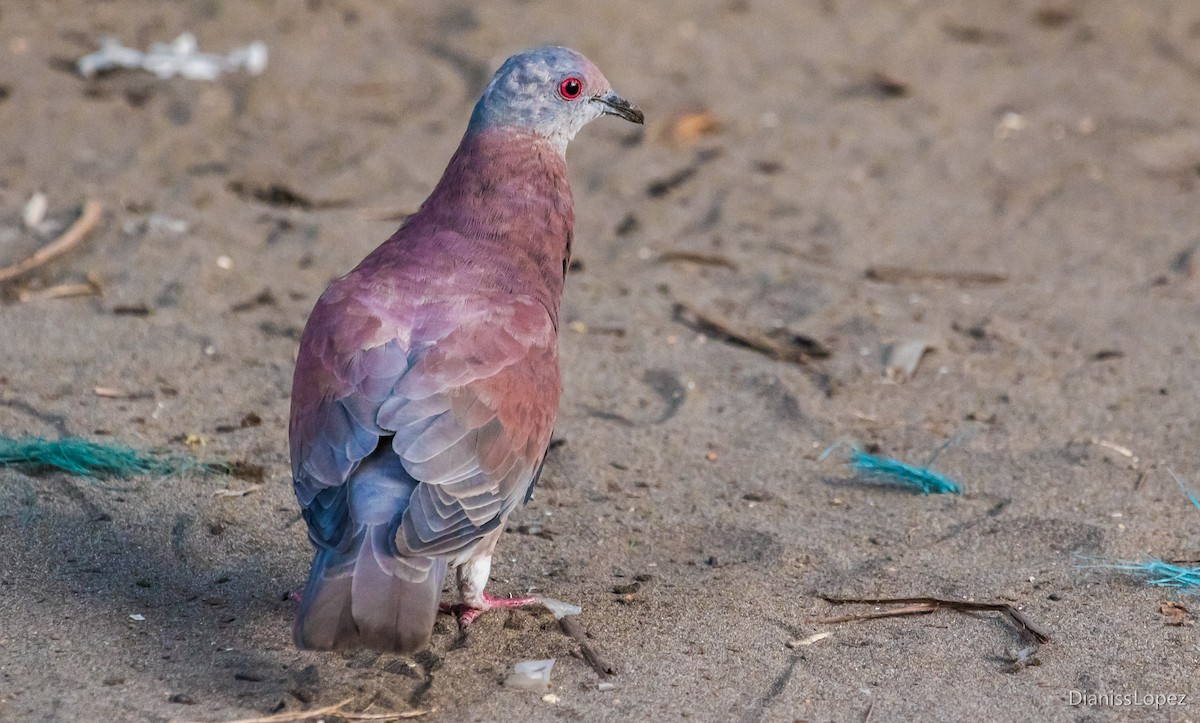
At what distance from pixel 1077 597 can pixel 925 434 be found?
1.17 m

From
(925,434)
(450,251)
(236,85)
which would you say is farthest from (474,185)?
(236,85)

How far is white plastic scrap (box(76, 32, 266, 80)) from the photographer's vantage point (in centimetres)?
690

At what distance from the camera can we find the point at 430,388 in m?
3.14

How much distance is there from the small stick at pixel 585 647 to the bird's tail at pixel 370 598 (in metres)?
0.49

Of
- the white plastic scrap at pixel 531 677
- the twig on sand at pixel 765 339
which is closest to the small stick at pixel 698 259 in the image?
the twig on sand at pixel 765 339

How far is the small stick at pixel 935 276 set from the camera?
5902 mm

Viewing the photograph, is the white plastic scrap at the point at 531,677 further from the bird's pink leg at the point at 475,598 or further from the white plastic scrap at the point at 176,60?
the white plastic scrap at the point at 176,60

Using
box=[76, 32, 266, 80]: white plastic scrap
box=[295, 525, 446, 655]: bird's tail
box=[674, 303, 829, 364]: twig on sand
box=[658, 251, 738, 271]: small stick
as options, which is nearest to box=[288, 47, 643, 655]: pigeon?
box=[295, 525, 446, 655]: bird's tail

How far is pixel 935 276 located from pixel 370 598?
3.78m

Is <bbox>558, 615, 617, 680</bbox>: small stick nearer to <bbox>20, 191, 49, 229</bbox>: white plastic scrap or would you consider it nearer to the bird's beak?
the bird's beak

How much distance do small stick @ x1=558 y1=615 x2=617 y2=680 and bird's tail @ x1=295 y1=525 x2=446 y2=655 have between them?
0.49 m

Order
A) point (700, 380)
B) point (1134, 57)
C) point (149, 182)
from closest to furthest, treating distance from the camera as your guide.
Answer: point (700, 380), point (149, 182), point (1134, 57)

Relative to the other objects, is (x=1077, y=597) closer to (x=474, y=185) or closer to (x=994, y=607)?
(x=994, y=607)

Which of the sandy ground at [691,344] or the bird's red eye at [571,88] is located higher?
the bird's red eye at [571,88]
